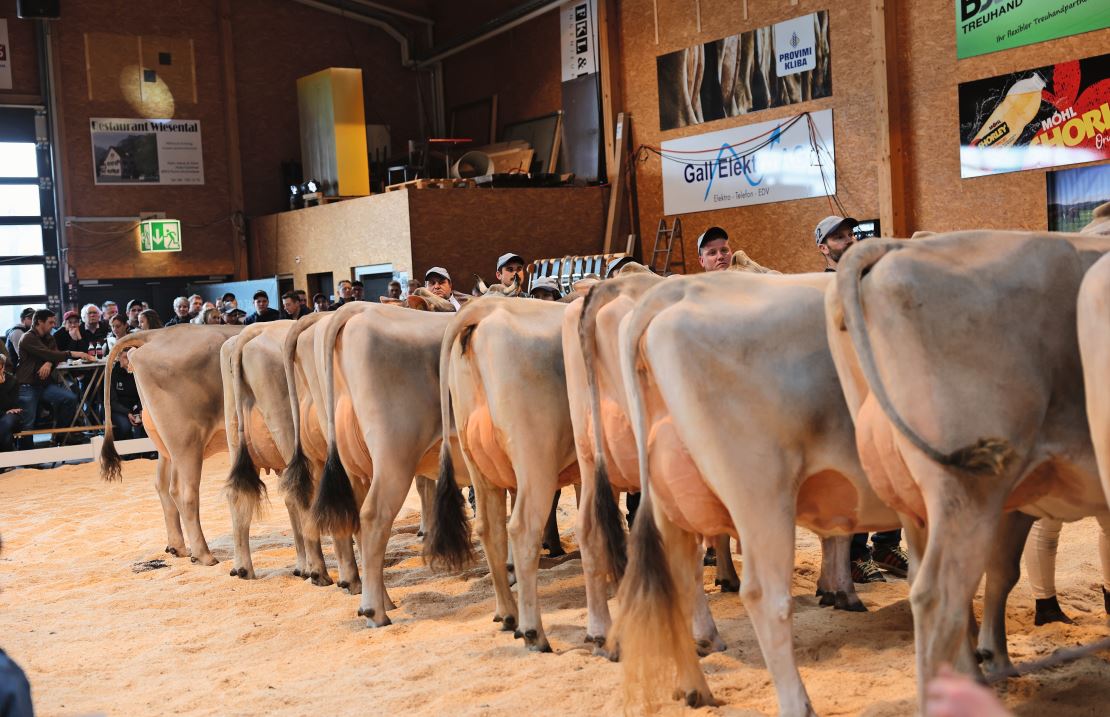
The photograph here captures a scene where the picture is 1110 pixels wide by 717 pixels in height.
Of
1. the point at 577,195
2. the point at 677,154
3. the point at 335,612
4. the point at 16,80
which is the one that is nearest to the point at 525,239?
the point at 577,195

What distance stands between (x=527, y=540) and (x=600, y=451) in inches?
35.3

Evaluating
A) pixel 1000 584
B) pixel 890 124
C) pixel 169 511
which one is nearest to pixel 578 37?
pixel 890 124

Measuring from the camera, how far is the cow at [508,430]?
210 inches

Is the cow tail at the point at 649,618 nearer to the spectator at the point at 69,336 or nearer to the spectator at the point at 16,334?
the spectator at the point at 69,336

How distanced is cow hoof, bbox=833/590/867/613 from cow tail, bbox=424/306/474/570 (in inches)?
70.1

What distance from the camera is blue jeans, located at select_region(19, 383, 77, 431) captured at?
13.8 metres

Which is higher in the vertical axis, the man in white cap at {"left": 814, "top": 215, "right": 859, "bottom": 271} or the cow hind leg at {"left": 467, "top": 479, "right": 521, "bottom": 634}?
the man in white cap at {"left": 814, "top": 215, "right": 859, "bottom": 271}

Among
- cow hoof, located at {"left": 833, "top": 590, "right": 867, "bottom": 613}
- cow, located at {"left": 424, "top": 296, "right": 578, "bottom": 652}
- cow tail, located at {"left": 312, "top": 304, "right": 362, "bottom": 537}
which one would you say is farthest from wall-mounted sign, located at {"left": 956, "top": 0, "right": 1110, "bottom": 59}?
cow tail, located at {"left": 312, "top": 304, "right": 362, "bottom": 537}

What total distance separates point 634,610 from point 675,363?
0.86 metres

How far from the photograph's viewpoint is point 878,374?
131 inches

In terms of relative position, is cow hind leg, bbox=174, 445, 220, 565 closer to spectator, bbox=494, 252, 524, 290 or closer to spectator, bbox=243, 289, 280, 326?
spectator, bbox=494, 252, 524, 290

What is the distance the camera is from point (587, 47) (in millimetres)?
19688

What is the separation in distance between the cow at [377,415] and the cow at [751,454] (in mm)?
2171

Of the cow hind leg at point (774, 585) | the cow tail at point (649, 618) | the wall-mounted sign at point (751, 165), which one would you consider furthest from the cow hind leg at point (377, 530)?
the wall-mounted sign at point (751, 165)
